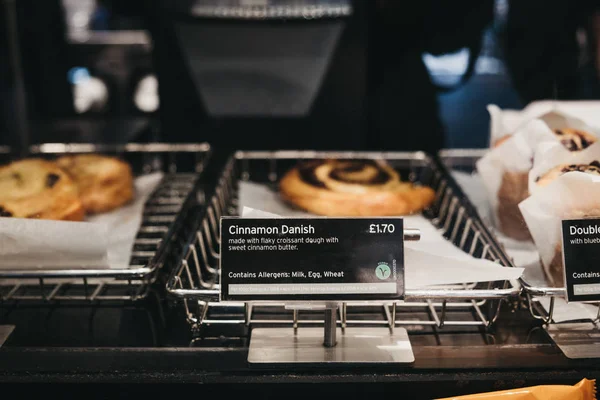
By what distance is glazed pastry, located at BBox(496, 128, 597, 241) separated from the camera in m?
1.21

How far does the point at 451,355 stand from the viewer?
36.9 inches

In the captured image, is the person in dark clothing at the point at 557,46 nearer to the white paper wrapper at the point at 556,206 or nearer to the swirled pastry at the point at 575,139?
the swirled pastry at the point at 575,139

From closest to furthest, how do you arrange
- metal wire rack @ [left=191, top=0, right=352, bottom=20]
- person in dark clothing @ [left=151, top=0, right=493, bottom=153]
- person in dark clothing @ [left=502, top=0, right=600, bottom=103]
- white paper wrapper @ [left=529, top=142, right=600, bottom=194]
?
white paper wrapper @ [left=529, top=142, right=600, bottom=194] < metal wire rack @ [left=191, top=0, right=352, bottom=20] < person in dark clothing @ [left=151, top=0, right=493, bottom=153] < person in dark clothing @ [left=502, top=0, right=600, bottom=103]

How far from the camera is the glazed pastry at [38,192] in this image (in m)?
1.23

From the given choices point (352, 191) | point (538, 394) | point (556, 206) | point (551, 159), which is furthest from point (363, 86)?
point (538, 394)

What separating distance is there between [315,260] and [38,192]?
724 millimetres

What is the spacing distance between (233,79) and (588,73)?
1123 millimetres

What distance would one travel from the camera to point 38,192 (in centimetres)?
131

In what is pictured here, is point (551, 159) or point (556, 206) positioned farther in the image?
point (551, 159)

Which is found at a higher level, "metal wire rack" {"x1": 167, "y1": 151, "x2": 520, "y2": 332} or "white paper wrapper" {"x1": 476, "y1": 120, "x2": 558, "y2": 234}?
"white paper wrapper" {"x1": 476, "y1": 120, "x2": 558, "y2": 234}

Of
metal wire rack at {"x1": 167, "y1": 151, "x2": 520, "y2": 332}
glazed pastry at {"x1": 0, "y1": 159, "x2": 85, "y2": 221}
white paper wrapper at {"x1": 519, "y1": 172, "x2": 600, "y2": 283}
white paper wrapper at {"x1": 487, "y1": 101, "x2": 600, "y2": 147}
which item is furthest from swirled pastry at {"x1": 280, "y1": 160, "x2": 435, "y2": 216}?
glazed pastry at {"x1": 0, "y1": 159, "x2": 85, "y2": 221}

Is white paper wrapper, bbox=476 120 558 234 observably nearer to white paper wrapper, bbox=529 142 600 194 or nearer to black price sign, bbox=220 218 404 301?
white paper wrapper, bbox=529 142 600 194

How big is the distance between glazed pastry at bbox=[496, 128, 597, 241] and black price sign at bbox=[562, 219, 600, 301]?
0.86ft

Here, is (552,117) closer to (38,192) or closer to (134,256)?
(134,256)
